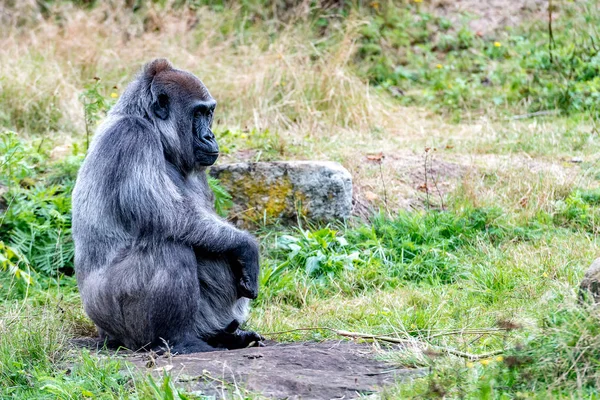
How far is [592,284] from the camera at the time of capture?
365 centimetres

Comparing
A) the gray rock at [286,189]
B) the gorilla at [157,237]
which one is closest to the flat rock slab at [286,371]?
the gorilla at [157,237]

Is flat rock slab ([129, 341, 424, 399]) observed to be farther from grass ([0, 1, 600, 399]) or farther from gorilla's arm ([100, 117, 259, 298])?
gorilla's arm ([100, 117, 259, 298])

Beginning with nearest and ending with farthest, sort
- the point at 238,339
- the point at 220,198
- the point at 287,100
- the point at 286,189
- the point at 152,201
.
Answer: the point at 152,201, the point at 238,339, the point at 220,198, the point at 286,189, the point at 287,100

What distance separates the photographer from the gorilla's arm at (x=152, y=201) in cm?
452

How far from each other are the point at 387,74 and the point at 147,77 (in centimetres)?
649

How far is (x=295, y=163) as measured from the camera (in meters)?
6.67

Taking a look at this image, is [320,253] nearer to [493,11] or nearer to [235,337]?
[235,337]

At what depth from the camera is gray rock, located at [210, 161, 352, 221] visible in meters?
6.59

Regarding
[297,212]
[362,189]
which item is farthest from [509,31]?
[297,212]

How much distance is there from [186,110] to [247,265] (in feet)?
3.24

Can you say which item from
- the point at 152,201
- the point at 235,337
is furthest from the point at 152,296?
the point at 235,337

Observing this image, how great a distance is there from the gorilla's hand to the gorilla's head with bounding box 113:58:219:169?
56 cm

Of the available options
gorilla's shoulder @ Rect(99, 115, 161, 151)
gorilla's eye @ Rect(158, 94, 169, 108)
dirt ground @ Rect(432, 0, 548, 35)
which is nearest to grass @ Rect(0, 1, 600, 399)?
dirt ground @ Rect(432, 0, 548, 35)

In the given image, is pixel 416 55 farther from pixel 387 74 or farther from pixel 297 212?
pixel 297 212
